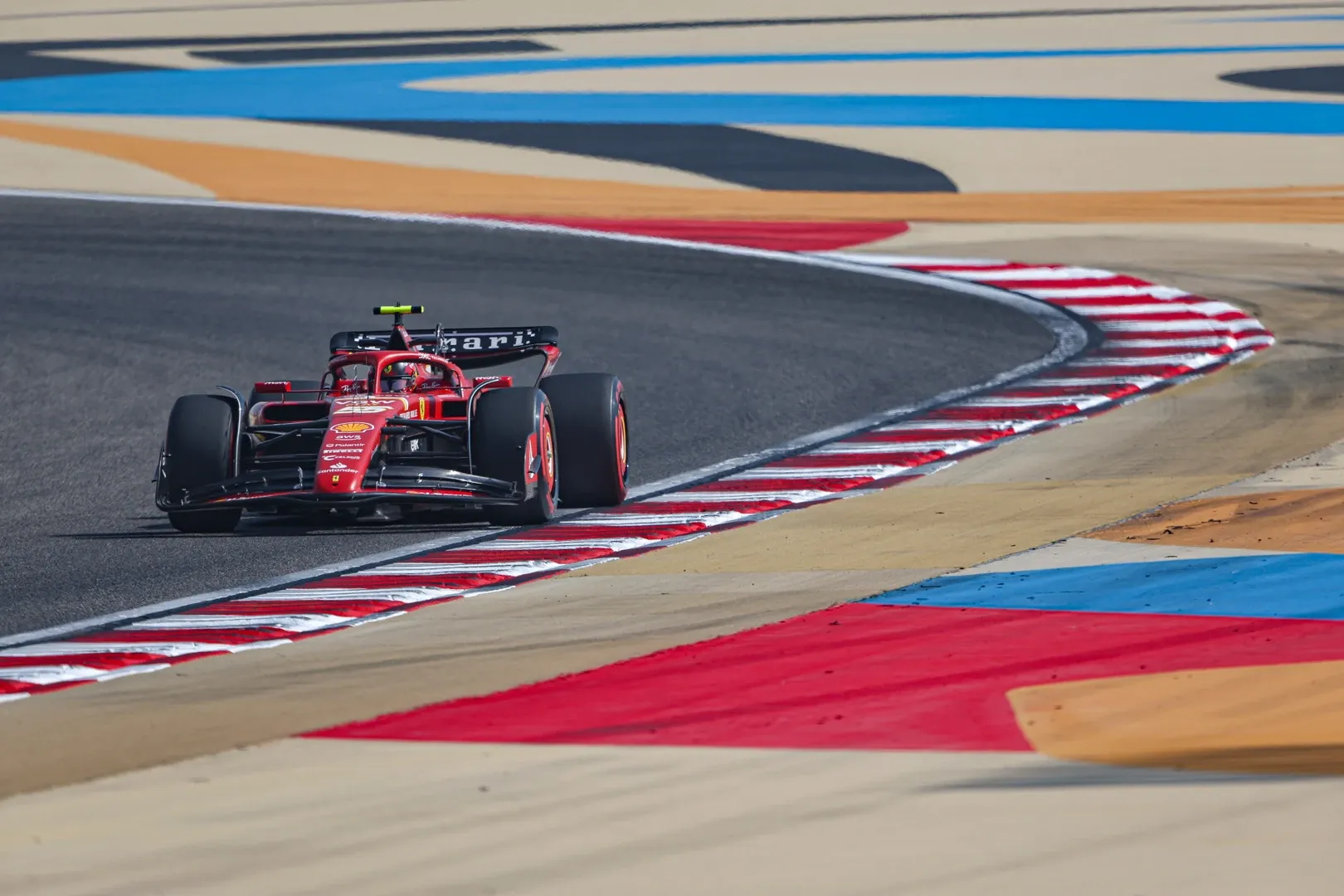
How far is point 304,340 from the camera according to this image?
17172 millimetres

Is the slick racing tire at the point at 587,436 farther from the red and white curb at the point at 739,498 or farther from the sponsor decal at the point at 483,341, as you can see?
the sponsor decal at the point at 483,341

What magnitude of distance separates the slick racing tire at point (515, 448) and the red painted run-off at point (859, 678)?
2687 mm

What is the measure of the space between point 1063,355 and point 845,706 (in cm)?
1031

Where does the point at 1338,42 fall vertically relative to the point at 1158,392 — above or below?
above

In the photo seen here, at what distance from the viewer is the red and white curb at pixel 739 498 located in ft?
26.1

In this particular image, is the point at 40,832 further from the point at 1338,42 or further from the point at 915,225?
the point at 1338,42

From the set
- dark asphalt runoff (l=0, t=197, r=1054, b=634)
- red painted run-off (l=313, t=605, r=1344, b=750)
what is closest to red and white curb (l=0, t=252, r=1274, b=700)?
dark asphalt runoff (l=0, t=197, r=1054, b=634)

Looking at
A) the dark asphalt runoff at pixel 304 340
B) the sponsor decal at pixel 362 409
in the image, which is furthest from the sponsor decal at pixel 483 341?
the sponsor decal at pixel 362 409

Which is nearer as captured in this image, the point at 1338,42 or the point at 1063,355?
the point at 1063,355

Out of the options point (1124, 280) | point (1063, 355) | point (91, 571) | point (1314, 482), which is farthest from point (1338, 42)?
point (91, 571)

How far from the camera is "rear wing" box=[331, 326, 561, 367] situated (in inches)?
468

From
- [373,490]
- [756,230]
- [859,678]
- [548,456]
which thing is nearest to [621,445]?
[548,456]

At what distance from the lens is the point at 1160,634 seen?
7.45 m

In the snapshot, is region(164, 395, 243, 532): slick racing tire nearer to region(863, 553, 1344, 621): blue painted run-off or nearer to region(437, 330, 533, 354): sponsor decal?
region(437, 330, 533, 354): sponsor decal
